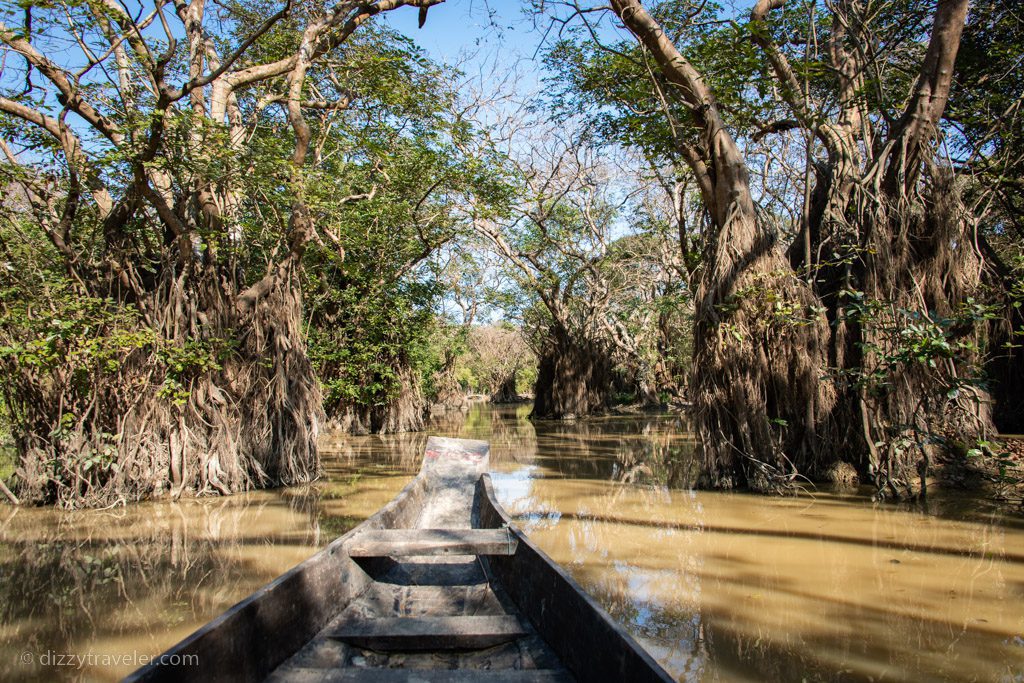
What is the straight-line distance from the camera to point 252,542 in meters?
5.68

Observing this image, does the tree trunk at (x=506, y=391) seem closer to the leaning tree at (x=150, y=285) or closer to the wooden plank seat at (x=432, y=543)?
the leaning tree at (x=150, y=285)

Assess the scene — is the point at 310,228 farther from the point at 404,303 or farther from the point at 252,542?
the point at 404,303

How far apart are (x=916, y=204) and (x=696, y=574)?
5466 millimetres

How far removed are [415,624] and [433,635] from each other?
199mm

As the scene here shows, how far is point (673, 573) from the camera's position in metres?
4.63

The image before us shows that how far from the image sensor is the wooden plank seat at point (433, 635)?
9.58ft

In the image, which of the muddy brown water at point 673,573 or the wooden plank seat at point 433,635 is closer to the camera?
the wooden plank seat at point 433,635

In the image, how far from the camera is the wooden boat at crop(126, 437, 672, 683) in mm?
2275

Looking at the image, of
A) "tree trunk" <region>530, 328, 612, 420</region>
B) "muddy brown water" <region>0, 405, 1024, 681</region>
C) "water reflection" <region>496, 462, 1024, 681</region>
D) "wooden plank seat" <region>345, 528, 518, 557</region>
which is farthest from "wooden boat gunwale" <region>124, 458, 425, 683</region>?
"tree trunk" <region>530, 328, 612, 420</region>

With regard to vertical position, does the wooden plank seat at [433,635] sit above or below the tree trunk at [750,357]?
below

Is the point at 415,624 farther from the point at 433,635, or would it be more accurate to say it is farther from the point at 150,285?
the point at 150,285

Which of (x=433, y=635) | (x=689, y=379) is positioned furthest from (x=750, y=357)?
(x=433, y=635)

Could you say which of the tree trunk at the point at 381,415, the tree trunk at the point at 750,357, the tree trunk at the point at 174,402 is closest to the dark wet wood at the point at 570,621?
the tree trunk at the point at 750,357

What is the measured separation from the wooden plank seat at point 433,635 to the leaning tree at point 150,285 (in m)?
5.57
